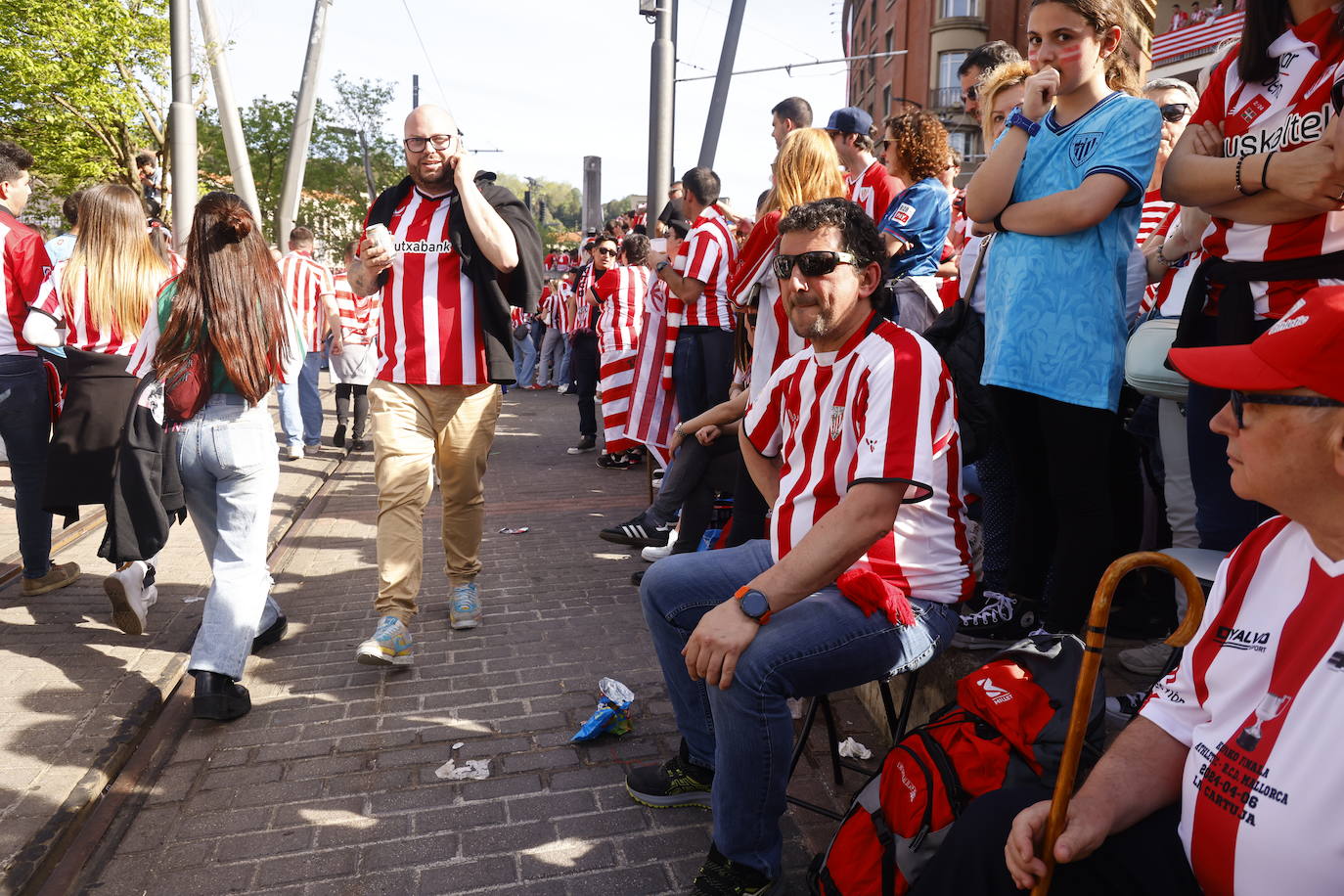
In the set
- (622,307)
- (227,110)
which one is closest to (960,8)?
(227,110)

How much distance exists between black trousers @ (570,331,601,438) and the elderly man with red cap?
9349mm

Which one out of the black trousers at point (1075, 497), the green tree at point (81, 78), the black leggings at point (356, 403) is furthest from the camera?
the green tree at point (81, 78)

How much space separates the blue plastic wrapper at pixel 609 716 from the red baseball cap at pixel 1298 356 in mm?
2600

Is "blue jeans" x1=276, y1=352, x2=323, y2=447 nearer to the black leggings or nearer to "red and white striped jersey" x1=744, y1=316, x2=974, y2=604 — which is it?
the black leggings

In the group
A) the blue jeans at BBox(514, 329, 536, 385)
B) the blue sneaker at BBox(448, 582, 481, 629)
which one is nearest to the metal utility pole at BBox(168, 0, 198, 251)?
the blue sneaker at BBox(448, 582, 481, 629)

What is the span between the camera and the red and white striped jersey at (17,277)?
4.87 m

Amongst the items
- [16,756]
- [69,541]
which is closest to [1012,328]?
[16,756]

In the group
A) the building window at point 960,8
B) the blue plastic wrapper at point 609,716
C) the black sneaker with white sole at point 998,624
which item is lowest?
the blue plastic wrapper at point 609,716

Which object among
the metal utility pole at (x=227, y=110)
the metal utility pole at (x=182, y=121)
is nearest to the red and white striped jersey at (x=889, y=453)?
the metal utility pole at (x=182, y=121)

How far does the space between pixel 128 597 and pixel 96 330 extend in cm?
145

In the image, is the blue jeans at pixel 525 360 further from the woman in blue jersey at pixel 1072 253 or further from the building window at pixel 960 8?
the building window at pixel 960 8

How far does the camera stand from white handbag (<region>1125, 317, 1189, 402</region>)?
262cm

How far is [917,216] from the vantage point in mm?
4168

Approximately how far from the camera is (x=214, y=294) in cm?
380
